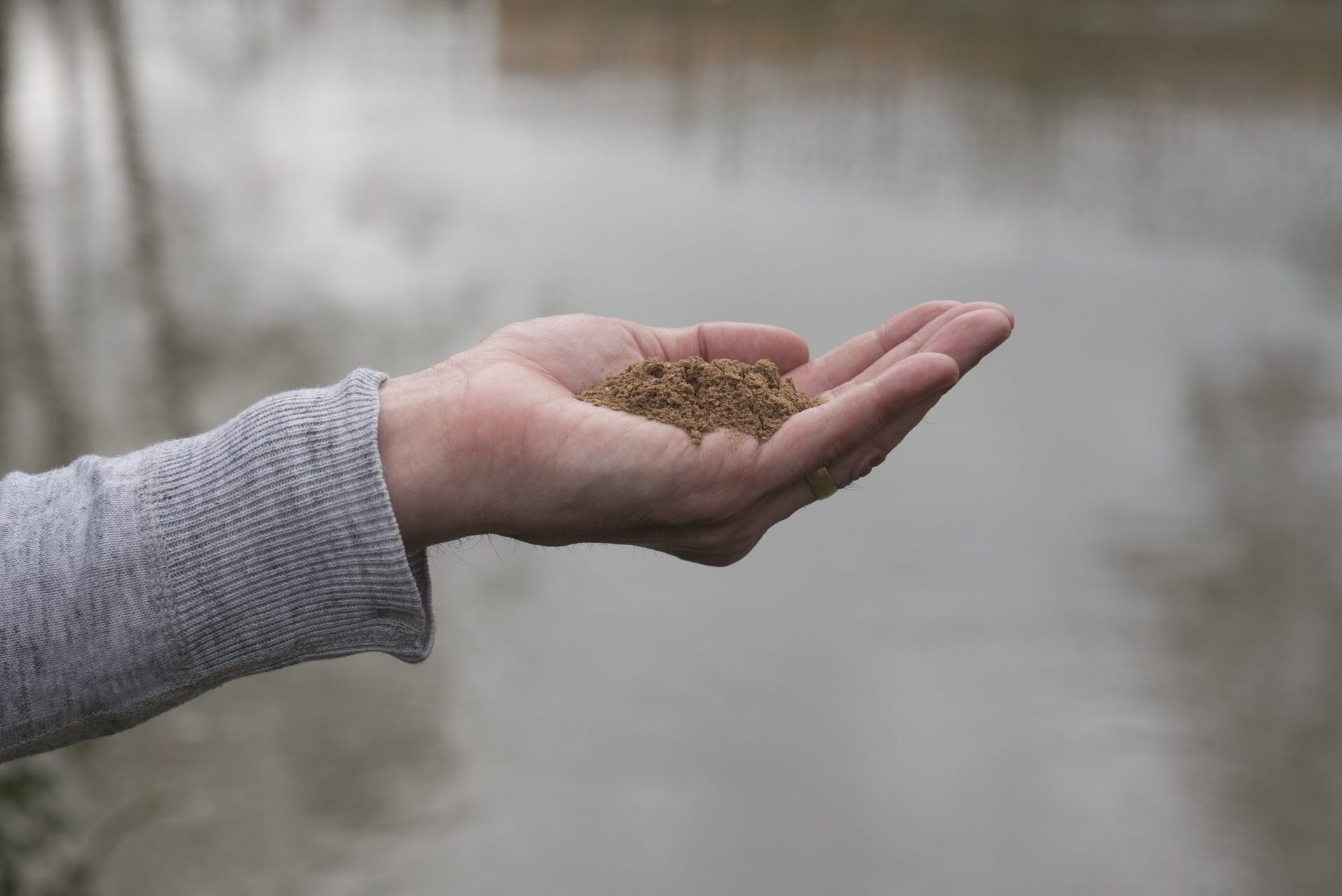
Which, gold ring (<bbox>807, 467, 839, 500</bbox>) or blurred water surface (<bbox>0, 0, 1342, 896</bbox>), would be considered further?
blurred water surface (<bbox>0, 0, 1342, 896</bbox>)

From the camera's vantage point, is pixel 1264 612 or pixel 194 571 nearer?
pixel 194 571

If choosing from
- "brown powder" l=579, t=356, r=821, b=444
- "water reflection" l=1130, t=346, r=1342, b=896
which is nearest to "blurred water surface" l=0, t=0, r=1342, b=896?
"water reflection" l=1130, t=346, r=1342, b=896

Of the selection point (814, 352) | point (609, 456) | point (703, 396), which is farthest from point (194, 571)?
point (814, 352)

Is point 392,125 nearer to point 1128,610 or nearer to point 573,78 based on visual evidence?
point 573,78

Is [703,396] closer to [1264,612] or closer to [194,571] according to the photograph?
[194,571]

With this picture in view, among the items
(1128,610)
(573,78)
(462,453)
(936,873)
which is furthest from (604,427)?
(573,78)

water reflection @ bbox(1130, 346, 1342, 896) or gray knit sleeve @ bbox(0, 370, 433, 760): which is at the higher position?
gray knit sleeve @ bbox(0, 370, 433, 760)

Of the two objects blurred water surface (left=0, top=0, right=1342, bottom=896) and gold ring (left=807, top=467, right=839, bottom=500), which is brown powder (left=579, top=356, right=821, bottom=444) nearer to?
gold ring (left=807, top=467, right=839, bottom=500)
